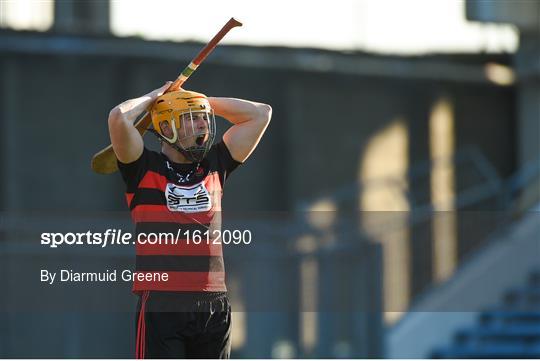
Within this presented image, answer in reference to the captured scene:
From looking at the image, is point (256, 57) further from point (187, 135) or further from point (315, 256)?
point (187, 135)

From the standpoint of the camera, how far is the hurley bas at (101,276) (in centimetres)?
530

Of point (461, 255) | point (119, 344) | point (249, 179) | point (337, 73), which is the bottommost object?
point (119, 344)

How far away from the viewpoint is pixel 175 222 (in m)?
5.35

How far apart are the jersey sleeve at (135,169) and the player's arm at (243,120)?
36 centimetres

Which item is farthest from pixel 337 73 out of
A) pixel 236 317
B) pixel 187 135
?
pixel 187 135

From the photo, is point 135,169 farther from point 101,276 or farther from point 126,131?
point 101,276

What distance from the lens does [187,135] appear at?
5.32 metres

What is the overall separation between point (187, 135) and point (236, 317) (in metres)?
5.91

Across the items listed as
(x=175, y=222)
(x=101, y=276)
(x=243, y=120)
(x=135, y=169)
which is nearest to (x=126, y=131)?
(x=135, y=169)

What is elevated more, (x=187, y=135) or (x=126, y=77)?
(x=126, y=77)

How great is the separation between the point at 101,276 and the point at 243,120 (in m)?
2.14
